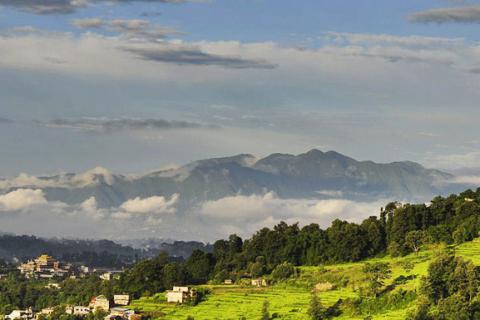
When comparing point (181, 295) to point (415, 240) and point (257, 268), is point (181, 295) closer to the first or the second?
point (257, 268)

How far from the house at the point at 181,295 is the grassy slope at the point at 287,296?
3.22 ft

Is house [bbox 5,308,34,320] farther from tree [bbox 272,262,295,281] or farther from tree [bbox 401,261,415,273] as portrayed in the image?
tree [bbox 401,261,415,273]

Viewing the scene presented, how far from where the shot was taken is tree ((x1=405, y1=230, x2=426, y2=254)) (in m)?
97.6

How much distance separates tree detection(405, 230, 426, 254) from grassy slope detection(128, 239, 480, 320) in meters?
2.03

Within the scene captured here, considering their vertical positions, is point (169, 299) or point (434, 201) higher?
point (434, 201)

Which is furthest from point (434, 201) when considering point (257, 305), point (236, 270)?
point (257, 305)

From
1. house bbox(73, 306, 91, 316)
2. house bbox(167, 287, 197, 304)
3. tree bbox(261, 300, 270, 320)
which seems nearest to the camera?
tree bbox(261, 300, 270, 320)

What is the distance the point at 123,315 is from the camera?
92062 millimetres

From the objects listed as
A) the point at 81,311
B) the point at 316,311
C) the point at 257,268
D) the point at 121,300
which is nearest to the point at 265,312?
the point at 316,311

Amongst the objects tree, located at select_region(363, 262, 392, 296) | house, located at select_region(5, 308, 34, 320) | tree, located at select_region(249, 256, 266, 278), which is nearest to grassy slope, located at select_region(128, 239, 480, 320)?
tree, located at select_region(363, 262, 392, 296)

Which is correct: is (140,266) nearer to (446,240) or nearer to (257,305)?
(257,305)

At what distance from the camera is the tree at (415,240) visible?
9756 cm

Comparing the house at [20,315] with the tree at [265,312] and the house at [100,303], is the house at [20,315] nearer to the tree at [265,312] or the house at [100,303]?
the house at [100,303]

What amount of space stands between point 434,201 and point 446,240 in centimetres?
1092
